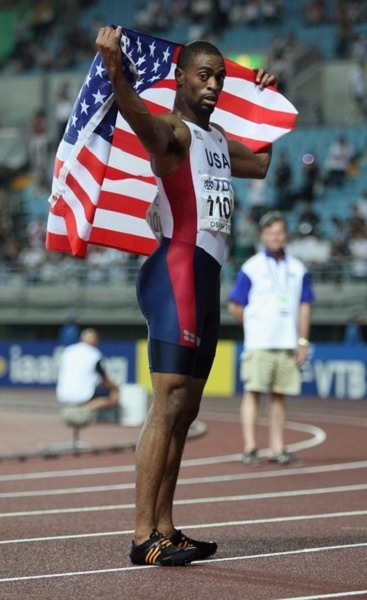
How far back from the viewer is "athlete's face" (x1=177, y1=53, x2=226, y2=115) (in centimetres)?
704

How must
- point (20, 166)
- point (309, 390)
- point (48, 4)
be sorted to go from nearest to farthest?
1. point (309, 390)
2. point (20, 166)
3. point (48, 4)

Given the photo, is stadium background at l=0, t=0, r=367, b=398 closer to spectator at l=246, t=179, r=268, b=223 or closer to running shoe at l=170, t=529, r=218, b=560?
spectator at l=246, t=179, r=268, b=223

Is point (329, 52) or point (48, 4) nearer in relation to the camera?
point (329, 52)

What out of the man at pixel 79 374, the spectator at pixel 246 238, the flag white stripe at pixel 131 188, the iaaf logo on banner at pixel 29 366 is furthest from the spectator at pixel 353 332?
the flag white stripe at pixel 131 188

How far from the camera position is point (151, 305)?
705 cm

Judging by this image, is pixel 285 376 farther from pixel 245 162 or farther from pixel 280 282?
pixel 245 162

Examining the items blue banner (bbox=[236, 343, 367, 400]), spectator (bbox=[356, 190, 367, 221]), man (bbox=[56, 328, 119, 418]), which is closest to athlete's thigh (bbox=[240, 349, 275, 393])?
man (bbox=[56, 328, 119, 418])

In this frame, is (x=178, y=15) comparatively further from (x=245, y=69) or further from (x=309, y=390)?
(x=245, y=69)

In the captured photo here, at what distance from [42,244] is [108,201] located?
26.1 meters

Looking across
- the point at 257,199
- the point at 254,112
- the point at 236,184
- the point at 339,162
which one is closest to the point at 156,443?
the point at 254,112

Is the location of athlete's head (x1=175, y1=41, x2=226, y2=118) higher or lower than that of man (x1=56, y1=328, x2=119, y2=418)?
higher

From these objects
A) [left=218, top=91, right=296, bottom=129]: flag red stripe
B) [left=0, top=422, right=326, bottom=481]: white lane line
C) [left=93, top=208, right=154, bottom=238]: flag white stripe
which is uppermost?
[left=218, top=91, right=296, bottom=129]: flag red stripe

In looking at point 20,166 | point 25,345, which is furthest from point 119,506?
point 20,166

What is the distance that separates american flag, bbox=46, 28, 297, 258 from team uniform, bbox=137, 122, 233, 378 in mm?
473
